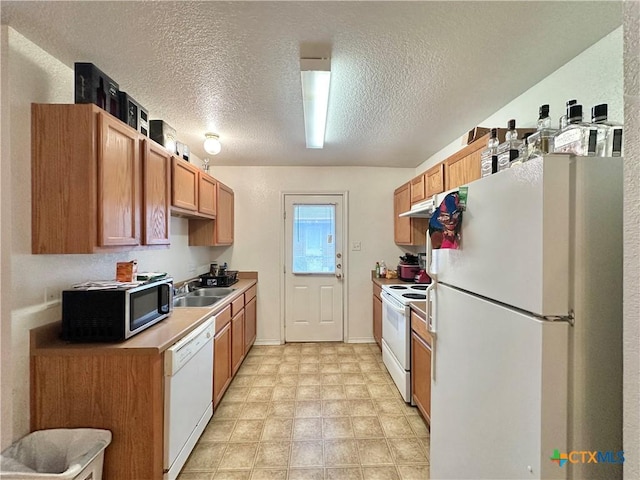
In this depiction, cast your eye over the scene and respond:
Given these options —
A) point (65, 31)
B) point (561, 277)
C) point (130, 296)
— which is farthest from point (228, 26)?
point (561, 277)

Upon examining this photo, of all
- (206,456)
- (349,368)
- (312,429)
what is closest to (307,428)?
(312,429)

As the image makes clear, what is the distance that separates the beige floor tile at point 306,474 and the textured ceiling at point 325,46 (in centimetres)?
237

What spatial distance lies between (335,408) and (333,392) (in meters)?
0.24

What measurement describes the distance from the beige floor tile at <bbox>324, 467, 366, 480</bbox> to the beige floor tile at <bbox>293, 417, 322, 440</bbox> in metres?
0.30

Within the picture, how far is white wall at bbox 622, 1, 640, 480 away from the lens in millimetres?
681

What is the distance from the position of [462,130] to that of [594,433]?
91.2 inches

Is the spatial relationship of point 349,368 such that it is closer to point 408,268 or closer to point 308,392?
point 308,392

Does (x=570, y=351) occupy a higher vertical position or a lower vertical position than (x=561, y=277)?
lower

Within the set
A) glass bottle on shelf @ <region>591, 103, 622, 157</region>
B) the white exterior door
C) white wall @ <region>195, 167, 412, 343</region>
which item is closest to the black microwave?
glass bottle on shelf @ <region>591, 103, 622, 157</region>

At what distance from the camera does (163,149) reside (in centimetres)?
205

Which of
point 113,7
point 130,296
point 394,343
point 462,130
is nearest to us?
point 113,7

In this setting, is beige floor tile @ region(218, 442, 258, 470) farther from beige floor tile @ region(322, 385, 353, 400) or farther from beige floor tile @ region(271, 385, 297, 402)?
beige floor tile @ region(322, 385, 353, 400)

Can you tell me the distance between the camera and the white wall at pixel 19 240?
50.6 inches

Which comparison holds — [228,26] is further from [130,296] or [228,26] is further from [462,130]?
[462,130]
